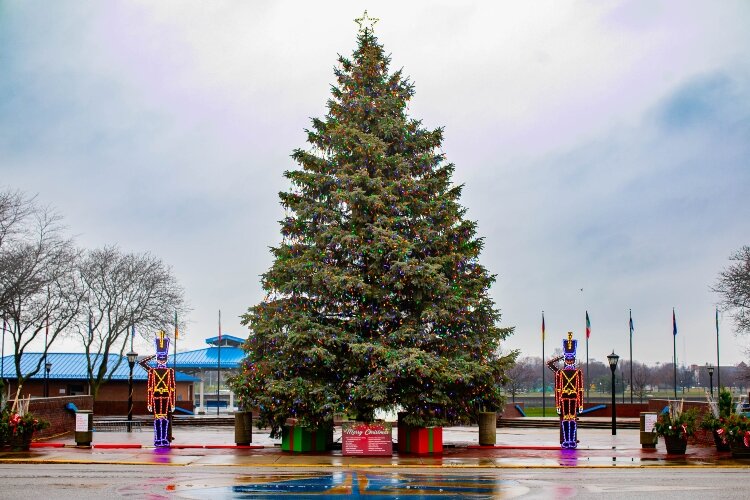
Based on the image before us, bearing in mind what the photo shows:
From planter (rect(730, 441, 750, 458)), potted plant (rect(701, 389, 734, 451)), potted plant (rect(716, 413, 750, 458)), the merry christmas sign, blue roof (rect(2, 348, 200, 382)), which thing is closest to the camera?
potted plant (rect(716, 413, 750, 458))

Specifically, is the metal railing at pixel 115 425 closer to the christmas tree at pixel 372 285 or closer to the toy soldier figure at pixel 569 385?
→ the christmas tree at pixel 372 285

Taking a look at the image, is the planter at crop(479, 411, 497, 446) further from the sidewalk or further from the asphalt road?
the asphalt road

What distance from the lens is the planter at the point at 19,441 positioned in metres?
27.3

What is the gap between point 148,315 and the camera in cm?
6028

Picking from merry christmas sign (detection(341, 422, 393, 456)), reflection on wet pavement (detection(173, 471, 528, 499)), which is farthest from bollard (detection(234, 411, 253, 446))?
reflection on wet pavement (detection(173, 471, 528, 499))

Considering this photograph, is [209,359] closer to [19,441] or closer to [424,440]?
[19,441]

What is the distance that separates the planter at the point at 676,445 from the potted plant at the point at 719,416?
3.85 feet

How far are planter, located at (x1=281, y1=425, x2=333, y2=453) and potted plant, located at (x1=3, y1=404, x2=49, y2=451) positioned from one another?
7.97 meters

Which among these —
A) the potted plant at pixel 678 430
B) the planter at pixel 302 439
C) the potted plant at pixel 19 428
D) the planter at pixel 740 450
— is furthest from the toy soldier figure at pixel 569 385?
the potted plant at pixel 19 428

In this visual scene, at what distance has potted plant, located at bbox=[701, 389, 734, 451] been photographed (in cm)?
2769

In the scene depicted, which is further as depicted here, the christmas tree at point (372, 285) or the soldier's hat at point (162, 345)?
the soldier's hat at point (162, 345)

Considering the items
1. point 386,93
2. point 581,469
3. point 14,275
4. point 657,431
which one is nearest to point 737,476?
point 581,469

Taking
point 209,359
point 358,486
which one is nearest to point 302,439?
point 358,486

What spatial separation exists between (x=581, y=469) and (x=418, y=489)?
7251 millimetres
